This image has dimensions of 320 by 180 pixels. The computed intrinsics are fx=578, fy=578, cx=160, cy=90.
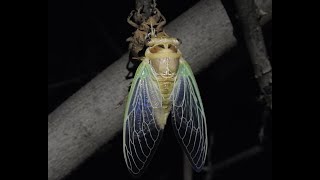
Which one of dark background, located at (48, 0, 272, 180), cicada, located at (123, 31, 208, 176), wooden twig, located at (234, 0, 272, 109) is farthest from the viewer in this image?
dark background, located at (48, 0, 272, 180)

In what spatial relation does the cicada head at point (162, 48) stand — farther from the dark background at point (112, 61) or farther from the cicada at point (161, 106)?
the dark background at point (112, 61)

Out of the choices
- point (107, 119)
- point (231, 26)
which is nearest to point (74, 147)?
point (107, 119)

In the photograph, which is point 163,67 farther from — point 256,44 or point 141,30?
point 256,44

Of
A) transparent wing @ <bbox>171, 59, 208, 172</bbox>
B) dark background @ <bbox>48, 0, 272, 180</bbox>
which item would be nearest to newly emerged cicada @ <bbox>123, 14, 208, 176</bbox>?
transparent wing @ <bbox>171, 59, 208, 172</bbox>

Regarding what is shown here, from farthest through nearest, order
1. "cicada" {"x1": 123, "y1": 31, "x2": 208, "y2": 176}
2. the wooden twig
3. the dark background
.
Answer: the dark background → "cicada" {"x1": 123, "y1": 31, "x2": 208, "y2": 176} → the wooden twig

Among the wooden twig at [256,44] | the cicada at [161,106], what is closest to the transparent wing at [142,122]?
the cicada at [161,106]

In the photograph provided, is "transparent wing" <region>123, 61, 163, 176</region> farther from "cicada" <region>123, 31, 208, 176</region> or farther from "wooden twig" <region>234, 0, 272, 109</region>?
"wooden twig" <region>234, 0, 272, 109</region>

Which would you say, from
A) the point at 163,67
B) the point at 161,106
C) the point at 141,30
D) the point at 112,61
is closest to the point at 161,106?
the point at 161,106

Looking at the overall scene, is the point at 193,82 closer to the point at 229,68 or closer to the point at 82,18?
the point at 229,68
